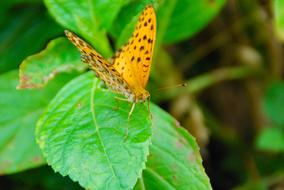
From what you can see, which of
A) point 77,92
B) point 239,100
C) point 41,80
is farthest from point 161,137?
point 239,100

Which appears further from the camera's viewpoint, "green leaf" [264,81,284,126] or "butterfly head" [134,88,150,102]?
"green leaf" [264,81,284,126]

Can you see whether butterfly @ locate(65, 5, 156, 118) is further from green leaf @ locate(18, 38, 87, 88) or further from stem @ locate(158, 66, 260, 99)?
stem @ locate(158, 66, 260, 99)

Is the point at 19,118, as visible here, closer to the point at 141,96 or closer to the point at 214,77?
the point at 141,96

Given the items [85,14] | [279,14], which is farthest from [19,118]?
[279,14]

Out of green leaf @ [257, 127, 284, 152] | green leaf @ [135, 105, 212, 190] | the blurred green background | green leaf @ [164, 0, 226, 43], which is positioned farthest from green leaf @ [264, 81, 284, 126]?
green leaf @ [135, 105, 212, 190]

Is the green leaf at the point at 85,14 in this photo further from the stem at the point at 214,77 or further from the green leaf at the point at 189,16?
the stem at the point at 214,77

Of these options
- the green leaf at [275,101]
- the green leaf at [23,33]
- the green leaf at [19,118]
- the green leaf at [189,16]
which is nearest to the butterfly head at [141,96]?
the green leaf at [19,118]
